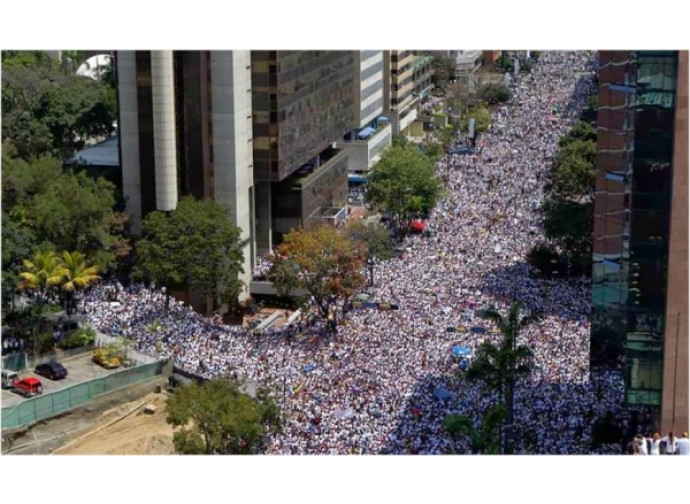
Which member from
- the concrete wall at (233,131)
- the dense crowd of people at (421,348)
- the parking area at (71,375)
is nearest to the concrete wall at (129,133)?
the concrete wall at (233,131)

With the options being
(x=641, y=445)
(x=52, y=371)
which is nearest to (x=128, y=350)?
(x=52, y=371)

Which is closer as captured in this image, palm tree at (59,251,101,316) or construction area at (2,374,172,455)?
construction area at (2,374,172,455)

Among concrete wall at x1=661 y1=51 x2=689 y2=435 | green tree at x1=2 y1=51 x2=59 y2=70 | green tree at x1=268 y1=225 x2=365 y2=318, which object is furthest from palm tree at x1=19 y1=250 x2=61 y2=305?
green tree at x1=2 y1=51 x2=59 y2=70

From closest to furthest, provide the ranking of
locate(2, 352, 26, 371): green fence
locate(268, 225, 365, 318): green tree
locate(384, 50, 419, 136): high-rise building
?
locate(2, 352, 26, 371): green fence, locate(268, 225, 365, 318): green tree, locate(384, 50, 419, 136): high-rise building

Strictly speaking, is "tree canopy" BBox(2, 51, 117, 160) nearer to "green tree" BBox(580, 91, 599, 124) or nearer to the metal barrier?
the metal barrier

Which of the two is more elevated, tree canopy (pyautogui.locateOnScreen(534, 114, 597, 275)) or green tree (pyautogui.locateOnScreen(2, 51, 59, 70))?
green tree (pyautogui.locateOnScreen(2, 51, 59, 70))

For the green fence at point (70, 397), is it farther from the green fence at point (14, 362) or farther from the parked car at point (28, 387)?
the green fence at point (14, 362)

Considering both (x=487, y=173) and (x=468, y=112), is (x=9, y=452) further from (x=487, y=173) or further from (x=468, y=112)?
(x=468, y=112)
